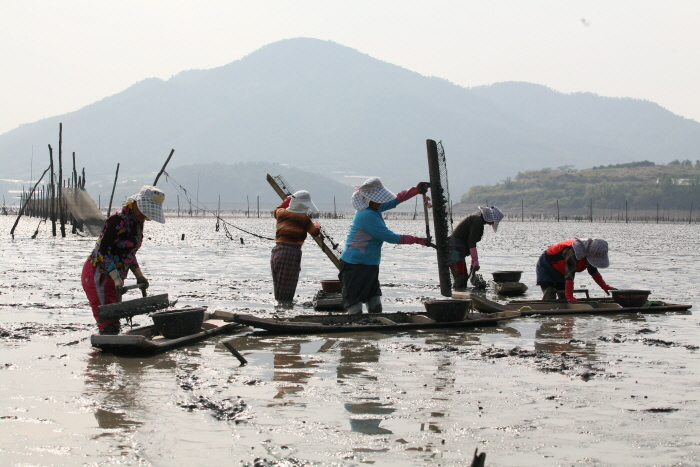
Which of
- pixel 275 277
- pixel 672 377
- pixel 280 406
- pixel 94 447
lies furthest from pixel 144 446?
pixel 275 277

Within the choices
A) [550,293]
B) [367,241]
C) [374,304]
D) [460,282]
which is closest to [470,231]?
[460,282]

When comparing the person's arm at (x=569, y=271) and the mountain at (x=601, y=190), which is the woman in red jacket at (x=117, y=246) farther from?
the mountain at (x=601, y=190)

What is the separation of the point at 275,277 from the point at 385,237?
3087 millimetres

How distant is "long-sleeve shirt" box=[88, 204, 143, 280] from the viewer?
6383 millimetres

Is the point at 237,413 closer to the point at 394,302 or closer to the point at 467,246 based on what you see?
the point at 394,302

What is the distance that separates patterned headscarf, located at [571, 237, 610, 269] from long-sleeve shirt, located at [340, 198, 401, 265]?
2679 mm

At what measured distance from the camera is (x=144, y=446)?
13.0 feet

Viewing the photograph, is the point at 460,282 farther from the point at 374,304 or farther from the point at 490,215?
the point at 374,304

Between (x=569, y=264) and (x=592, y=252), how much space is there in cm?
35

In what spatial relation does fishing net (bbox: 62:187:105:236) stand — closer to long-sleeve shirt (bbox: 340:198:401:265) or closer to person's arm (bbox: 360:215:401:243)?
long-sleeve shirt (bbox: 340:198:401:265)

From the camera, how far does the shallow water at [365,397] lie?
3939 millimetres

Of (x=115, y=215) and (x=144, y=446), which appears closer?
(x=144, y=446)

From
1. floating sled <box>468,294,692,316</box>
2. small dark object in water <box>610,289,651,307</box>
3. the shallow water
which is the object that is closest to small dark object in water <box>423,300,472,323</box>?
the shallow water

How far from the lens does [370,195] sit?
6.93 metres
